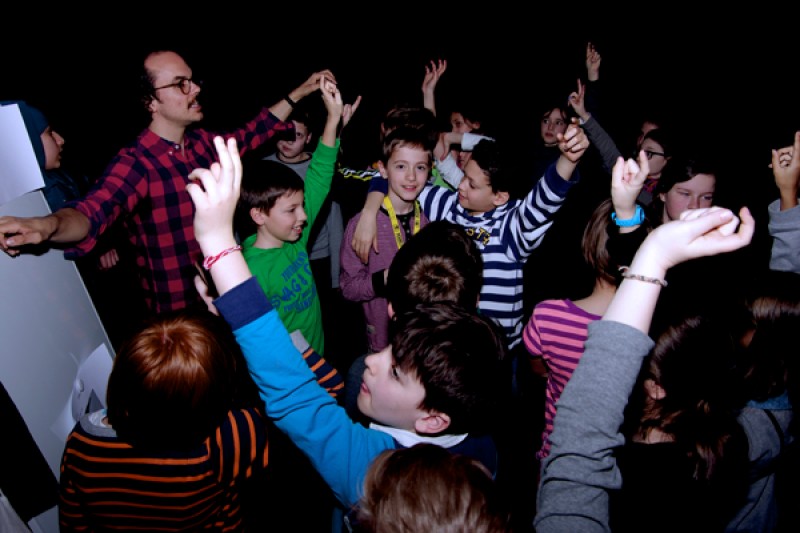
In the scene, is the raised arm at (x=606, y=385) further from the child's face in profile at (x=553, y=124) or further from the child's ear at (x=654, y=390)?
the child's face in profile at (x=553, y=124)

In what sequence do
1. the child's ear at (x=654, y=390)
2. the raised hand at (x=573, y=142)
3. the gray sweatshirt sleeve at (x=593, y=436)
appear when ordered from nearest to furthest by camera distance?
the gray sweatshirt sleeve at (x=593, y=436), the child's ear at (x=654, y=390), the raised hand at (x=573, y=142)

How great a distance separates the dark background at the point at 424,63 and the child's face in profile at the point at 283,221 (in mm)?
1076

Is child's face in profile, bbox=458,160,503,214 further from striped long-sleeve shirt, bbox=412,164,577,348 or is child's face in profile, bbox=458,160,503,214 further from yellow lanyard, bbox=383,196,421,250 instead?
yellow lanyard, bbox=383,196,421,250

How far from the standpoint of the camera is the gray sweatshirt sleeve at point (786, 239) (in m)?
1.89

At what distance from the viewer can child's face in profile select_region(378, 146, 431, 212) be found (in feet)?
8.47

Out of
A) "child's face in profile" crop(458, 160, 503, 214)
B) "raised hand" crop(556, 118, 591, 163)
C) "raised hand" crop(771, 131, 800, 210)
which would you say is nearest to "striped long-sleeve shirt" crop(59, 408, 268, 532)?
"raised hand" crop(556, 118, 591, 163)

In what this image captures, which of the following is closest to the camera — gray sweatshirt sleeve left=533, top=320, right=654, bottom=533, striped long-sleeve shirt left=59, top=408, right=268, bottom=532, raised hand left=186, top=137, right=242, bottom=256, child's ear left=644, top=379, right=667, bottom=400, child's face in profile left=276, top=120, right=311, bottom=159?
gray sweatshirt sleeve left=533, top=320, right=654, bottom=533

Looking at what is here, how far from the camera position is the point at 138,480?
3.82 feet

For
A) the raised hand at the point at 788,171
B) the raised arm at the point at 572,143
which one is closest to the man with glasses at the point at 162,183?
the raised arm at the point at 572,143

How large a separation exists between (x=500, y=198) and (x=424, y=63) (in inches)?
131

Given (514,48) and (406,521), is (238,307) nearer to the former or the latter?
(406,521)

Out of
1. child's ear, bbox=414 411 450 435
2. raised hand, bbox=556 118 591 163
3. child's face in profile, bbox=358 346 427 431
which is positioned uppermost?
raised hand, bbox=556 118 591 163

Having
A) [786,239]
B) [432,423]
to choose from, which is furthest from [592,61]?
[432,423]

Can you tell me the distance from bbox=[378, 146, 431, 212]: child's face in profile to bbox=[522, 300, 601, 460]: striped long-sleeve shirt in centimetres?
116
